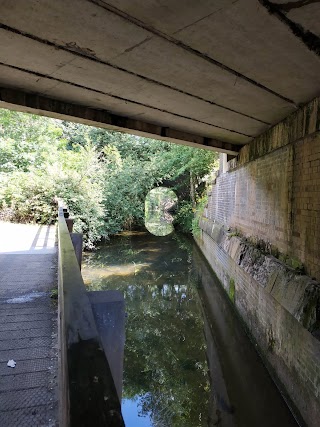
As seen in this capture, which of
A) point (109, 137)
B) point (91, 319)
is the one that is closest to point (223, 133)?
point (91, 319)

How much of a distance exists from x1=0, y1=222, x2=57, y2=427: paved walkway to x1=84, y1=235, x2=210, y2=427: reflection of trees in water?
2.45 metres

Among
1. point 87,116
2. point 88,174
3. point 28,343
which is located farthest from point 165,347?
point 88,174

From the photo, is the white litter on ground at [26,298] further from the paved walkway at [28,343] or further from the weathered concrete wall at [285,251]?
the weathered concrete wall at [285,251]

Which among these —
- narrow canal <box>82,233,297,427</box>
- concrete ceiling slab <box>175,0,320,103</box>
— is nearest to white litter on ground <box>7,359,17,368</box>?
concrete ceiling slab <box>175,0,320,103</box>

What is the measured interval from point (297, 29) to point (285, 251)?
3.25 meters

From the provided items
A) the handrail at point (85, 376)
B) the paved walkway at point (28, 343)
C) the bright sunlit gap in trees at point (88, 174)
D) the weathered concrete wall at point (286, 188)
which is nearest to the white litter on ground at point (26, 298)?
the paved walkway at point (28, 343)

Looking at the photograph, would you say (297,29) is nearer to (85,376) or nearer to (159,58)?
(159,58)

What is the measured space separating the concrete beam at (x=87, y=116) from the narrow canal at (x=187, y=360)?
13.3 feet

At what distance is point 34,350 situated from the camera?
8.68 feet

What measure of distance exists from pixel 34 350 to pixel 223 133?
16.6 feet

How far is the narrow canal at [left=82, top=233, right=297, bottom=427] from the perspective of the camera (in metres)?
4.77

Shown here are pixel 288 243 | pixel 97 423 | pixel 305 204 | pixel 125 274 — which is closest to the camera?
pixel 97 423

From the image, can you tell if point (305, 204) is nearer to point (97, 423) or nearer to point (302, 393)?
point (302, 393)

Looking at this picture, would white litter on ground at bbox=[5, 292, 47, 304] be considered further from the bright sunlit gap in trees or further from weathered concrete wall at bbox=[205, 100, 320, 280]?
the bright sunlit gap in trees
